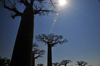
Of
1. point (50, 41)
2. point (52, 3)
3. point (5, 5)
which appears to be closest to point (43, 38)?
point (50, 41)

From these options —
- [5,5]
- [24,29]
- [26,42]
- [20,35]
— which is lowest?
[26,42]

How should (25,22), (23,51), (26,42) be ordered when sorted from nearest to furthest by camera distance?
(23,51) < (26,42) < (25,22)

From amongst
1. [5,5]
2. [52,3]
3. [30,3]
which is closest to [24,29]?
[30,3]

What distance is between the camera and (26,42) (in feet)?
8.08

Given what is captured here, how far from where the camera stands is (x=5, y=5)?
12.2ft

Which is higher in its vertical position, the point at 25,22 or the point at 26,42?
the point at 25,22

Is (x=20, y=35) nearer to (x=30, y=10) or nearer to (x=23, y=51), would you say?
(x=23, y=51)

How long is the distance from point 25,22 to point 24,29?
0.32m

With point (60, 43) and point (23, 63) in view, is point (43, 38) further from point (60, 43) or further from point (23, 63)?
point (23, 63)

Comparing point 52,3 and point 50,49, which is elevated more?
point 52,3

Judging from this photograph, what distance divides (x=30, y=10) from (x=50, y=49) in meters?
9.56

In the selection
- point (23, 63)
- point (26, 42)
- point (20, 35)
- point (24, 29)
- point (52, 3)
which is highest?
point (52, 3)

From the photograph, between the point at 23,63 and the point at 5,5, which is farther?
the point at 5,5

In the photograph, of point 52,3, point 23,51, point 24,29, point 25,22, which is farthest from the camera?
point 52,3
